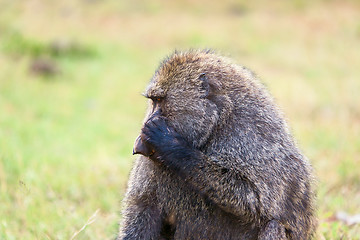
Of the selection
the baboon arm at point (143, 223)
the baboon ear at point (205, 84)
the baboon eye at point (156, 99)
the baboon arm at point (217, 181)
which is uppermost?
the baboon ear at point (205, 84)

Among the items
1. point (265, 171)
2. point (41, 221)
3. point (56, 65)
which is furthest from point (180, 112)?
point (56, 65)

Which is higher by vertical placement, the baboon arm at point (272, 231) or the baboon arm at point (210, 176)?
the baboon arm at point (210, 176)

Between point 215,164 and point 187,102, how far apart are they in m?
0.37

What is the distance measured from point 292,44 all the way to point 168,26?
3764mm

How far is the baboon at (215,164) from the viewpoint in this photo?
244 cm

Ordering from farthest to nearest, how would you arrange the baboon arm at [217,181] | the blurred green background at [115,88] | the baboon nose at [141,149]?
the blurred green background at [115,88] < the baboon nose at [141,149] < the baboon arm at [217,181]

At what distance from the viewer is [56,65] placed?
9.91m

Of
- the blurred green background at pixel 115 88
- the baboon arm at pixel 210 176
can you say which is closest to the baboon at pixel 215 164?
the baboon arm at pixel 210 176

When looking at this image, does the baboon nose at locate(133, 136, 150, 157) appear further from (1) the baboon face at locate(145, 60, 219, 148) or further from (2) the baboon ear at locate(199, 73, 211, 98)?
(2) the baboon ear at locate(199, 73, 211, 98)

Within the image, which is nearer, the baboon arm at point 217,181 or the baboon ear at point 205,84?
the baboon arm at point 217,181

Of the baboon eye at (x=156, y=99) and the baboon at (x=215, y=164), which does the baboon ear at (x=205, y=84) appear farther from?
the baboon eye at (x=156, y=99)

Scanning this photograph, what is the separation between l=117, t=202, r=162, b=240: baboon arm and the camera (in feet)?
8.87

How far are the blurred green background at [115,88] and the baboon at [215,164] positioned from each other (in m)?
0.54

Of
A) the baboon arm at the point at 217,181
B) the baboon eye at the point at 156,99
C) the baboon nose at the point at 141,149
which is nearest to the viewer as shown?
the baboon arm at the point at 217,181
